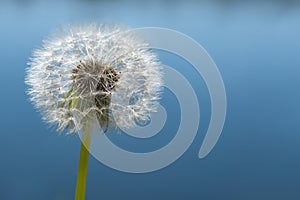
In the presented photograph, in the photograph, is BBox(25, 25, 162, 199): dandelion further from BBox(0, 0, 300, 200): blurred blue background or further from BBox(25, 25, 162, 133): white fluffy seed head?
BBox(0, 0, 300, 200): blurred blue background

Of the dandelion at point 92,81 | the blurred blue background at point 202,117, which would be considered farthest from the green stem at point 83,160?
the blurred blue background at point 202,117

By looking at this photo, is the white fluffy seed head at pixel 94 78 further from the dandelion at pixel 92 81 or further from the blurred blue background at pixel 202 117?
the blurred blue background at pixel 202 117

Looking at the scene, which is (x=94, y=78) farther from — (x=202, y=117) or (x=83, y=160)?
(x=202, y=117)

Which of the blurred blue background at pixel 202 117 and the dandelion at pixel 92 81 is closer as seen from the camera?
the dandelion at pixel 92 81

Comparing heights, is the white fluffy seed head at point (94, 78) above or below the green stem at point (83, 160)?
above

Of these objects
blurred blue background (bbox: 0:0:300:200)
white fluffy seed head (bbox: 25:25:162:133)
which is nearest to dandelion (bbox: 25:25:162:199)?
white fluffy seed head (bbox: 25:25:162:133)

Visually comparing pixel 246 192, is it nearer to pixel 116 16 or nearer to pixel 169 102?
pixel 169 102

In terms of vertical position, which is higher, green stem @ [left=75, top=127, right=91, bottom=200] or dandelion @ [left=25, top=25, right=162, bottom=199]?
dandelion @ [left=25, top=25, right=162, bottom=199]
